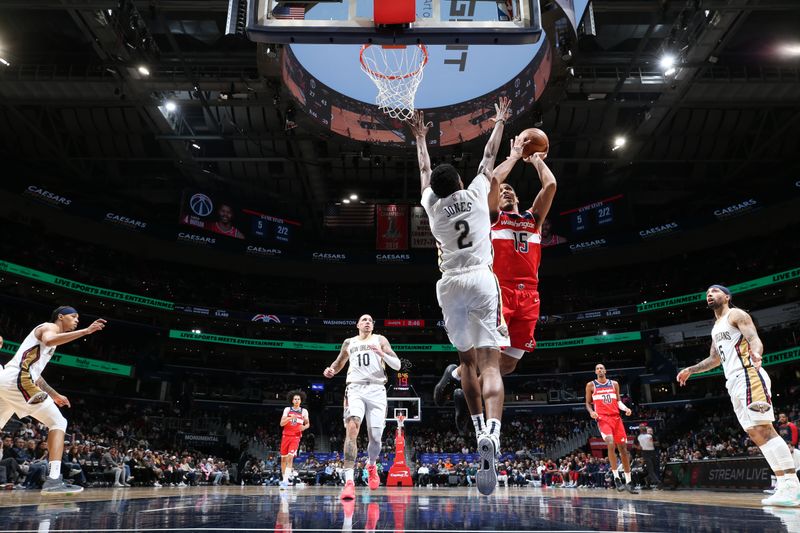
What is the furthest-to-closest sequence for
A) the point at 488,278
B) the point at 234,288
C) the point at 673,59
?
the point at 234,288
the point at 673,59
the point at 488,278

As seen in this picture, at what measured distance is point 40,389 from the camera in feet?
19.9

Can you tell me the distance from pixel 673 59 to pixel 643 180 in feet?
43.4

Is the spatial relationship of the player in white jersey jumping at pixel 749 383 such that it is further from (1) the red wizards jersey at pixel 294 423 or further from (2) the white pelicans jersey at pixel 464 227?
(1) the red wizards jersey at pixel 294 423

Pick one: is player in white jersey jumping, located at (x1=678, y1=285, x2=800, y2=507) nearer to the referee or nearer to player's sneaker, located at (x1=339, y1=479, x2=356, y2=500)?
player's sneaker, located at (x1=339, y1=479, x2=356, y2=500)

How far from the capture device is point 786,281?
987 inches

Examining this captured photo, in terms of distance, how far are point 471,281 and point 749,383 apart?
346 cm

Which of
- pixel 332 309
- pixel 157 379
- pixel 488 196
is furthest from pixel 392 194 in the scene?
pixel 488 196

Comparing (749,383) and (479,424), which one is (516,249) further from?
(749,383)

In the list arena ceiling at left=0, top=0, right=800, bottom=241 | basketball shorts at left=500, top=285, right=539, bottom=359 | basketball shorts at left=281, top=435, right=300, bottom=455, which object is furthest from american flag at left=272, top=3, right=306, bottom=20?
arena ceiling at left=0, top=0, right=800, bottom=241

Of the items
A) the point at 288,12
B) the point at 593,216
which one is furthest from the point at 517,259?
the point at 593,216

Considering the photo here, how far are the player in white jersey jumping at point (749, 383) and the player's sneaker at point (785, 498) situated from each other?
0.02 meters

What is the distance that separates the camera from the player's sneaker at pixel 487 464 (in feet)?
12.1

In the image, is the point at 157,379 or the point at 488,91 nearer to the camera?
the point at 488,91

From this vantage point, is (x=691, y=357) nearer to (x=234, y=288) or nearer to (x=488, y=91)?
(x=488, y=91)
